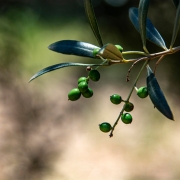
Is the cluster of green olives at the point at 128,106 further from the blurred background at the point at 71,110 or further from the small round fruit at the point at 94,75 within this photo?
A: the blurred background at the point at 71,110

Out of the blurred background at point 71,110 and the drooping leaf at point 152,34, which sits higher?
the blurred background at point 71,110

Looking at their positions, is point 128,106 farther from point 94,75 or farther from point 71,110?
point 71,110

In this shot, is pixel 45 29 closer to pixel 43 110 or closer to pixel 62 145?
pixel 43 110

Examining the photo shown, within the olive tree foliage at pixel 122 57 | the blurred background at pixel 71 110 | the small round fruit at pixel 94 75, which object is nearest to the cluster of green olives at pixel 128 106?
the olive tree foliage at pixel 122 57

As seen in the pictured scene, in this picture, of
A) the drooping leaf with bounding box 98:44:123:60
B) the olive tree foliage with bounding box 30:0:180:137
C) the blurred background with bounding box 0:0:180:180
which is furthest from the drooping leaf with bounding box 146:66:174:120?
the blurred background with bounding box 0:0:180:180

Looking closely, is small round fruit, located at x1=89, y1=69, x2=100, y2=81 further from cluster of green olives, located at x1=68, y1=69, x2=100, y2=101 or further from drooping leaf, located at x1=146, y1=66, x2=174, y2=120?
drooping leaf, located at x1=146, y1=66, x2=174, y2=120
